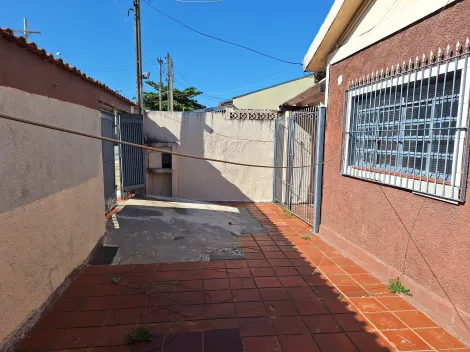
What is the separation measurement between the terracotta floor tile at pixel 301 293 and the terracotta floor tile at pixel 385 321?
0.63m

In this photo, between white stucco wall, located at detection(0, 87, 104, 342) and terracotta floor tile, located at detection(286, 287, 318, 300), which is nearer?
white stucco wall, located at detection(0, 87, 104, 342)

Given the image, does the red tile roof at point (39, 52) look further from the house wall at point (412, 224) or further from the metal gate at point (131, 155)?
the house wall at point (412, 224)

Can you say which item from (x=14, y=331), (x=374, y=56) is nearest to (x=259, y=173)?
(x=374, y=56)

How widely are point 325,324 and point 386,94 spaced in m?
2.94

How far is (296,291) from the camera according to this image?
11.6 feet

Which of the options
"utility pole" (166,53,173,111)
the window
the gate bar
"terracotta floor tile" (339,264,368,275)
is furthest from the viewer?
"utility pole" (166,53,173,111)

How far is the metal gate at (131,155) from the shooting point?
714 centimetres

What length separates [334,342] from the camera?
264 centimetres

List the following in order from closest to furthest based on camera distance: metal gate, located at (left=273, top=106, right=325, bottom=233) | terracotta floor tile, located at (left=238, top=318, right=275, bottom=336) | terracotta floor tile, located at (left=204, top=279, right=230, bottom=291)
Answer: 1. terracotta floor tile, located at (left=238, top=318, right=275, bottom=336)
2. terracotta floor tile, located at (left=204, top=279, right=230, bottom=291)
3. metal gate, located at (left=273, top=106, right=325, bottom=233)

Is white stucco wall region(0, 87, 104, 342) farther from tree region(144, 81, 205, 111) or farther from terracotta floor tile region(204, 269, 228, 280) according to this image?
tree region(144, 81, 205, 111)

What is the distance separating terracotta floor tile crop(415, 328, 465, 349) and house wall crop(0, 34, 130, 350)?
140 inches

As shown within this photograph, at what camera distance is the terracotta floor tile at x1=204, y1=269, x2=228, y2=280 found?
3.88 m

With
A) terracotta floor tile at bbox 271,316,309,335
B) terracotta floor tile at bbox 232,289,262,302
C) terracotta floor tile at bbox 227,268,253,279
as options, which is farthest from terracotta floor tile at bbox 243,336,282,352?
terracotta floor tile at bbox 227,268,253,279

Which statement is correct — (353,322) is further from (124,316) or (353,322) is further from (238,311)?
(124,316)
